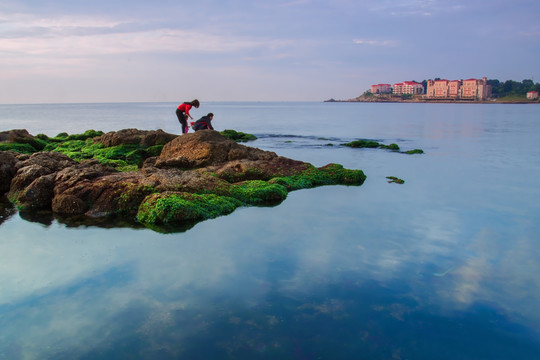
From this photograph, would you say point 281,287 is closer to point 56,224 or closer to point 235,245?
point 235,245

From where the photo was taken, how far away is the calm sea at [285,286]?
515 cm

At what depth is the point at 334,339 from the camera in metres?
5.23

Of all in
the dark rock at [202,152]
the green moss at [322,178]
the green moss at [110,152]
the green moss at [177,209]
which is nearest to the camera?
the green moss at [177,209]

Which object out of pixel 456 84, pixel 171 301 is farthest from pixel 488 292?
pixel 456 84

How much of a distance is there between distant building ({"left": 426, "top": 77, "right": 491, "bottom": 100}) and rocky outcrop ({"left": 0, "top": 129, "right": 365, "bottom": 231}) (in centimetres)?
19581

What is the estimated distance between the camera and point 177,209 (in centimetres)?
973

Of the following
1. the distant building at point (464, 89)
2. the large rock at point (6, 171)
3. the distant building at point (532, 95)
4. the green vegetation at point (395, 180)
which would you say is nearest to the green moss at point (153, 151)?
the large rock at point (6, 171)

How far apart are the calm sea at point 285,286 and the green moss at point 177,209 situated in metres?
0.33

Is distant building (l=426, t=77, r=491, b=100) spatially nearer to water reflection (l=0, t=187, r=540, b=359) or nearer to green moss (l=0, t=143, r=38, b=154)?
green moss (l=0, t=143, r=38, b=154)

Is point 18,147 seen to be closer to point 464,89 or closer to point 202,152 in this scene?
point 202,152

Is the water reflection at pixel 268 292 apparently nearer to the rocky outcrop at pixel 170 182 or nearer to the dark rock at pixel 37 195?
the rocky outcrop at pixel 170 182

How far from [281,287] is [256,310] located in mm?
758

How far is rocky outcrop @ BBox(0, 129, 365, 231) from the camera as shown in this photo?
1016 centimetres

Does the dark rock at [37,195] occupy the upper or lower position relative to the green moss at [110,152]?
lower
